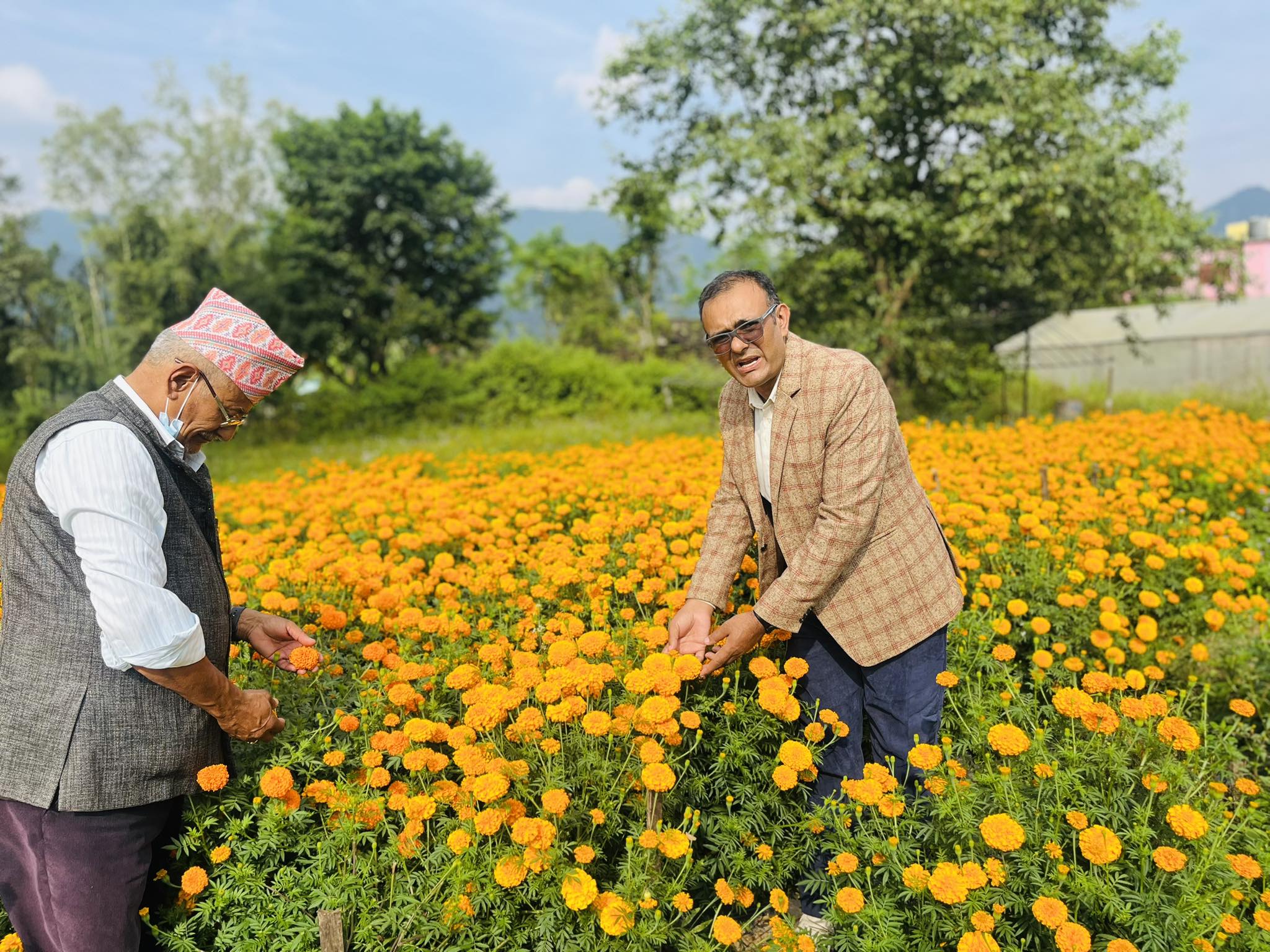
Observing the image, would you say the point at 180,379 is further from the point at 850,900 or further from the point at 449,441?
the point at 449,441

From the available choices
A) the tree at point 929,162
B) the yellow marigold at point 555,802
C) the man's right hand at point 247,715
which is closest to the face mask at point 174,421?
the man's right hand at point 247,715

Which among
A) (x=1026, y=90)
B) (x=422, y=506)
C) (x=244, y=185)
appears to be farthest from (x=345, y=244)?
(x=422, y=506)

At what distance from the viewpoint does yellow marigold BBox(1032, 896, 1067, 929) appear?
151 cm

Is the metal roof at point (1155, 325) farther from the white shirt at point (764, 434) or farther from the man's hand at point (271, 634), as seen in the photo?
the man's hand at point (271, 634)

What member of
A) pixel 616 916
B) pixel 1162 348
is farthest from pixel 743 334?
pixel 1162 348

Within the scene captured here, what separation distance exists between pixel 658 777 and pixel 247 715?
90 cm

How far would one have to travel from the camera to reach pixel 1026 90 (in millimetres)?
9344

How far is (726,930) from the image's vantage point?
1.69m

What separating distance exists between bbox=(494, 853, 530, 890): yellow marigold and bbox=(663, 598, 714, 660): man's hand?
655 millimetres

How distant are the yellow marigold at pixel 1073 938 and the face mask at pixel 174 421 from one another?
6.36 feet

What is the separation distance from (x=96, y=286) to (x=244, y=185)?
742 centimetres

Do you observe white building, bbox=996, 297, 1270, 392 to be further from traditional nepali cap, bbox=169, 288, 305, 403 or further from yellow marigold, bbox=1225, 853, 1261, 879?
traditional nepali cap, bbox=169, 288, 305, 403

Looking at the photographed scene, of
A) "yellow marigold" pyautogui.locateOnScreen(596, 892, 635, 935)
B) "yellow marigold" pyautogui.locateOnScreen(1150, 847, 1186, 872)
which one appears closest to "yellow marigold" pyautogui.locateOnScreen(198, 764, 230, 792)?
"yellow marigold" pyautogui.locateOnScreen(596, 892, 635, 935)

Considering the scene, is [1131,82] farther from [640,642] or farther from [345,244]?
[345,244]
